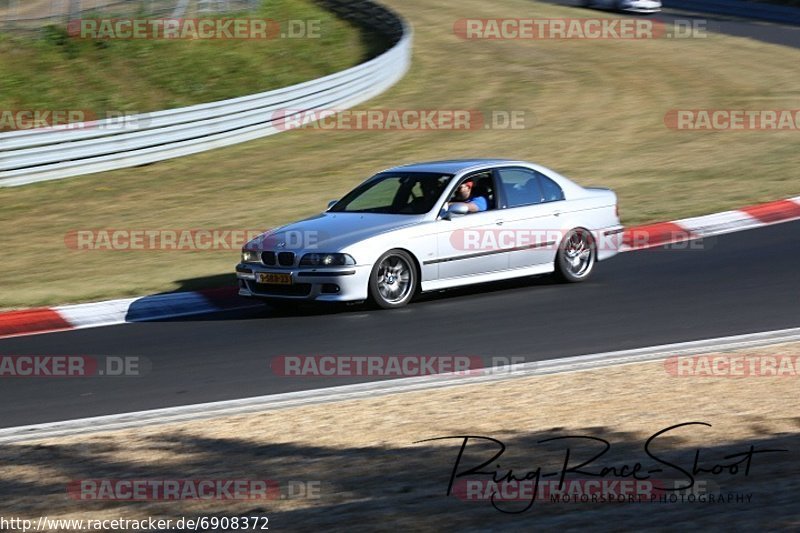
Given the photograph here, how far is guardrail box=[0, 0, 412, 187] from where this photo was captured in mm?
20781

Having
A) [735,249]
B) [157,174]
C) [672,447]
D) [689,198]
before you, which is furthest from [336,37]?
[672,447]

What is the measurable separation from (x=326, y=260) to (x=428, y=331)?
1.34 metres

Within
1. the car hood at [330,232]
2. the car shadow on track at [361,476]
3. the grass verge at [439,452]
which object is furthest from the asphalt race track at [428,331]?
the car shadow on track at [361,476]

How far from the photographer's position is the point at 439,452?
299 inches

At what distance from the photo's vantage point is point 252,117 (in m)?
24.0

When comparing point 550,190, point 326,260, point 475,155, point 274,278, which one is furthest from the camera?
point 475,155

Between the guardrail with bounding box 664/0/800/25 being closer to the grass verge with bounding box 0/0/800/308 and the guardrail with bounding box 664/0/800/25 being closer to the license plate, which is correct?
the grass verge with bounding box 0/0/800/308

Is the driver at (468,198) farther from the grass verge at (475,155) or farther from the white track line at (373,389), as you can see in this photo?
the white track line at (373,389)

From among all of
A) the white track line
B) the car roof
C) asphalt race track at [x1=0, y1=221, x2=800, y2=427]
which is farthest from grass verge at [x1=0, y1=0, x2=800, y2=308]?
the white track line

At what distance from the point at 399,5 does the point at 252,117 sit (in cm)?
1932

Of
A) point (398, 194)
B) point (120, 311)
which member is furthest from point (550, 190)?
point (120, 311)

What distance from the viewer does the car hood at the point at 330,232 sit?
12539mm

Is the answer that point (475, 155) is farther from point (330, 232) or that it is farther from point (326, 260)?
point (326, 260)

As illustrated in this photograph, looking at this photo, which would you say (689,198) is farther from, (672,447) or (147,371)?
(672,447)
